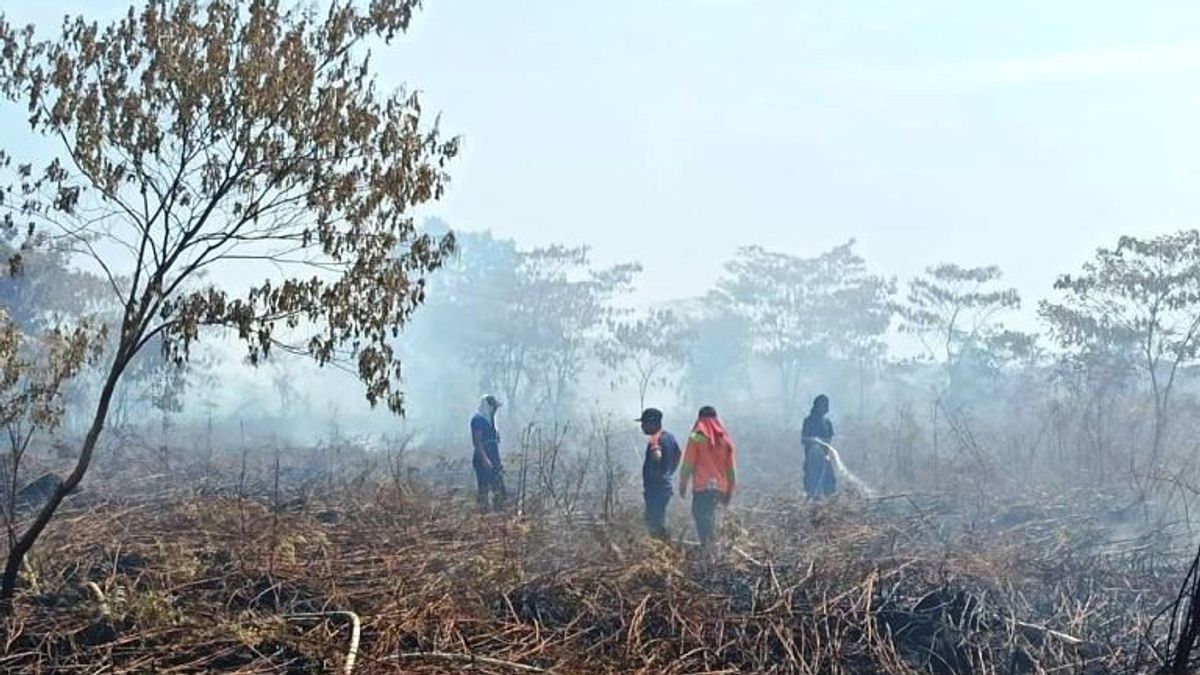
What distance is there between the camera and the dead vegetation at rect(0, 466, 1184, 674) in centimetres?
583

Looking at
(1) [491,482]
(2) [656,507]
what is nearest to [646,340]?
(1) [491,482]

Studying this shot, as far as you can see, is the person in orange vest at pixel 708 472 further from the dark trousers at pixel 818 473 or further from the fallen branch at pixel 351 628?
the dark trousers at pixel 818 473

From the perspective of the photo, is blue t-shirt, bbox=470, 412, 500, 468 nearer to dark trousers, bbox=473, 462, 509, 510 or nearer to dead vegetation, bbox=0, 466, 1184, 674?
dark trousers, bbox=473, 462, 509, 510

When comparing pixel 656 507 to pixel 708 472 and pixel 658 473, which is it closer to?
pixel 658 473

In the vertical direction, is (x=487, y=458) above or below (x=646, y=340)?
below

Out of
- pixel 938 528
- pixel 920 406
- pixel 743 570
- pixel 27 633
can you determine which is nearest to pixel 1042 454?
pixel 938 528

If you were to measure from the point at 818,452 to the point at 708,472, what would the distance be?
4.15 metres

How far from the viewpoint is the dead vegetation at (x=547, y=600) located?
19.1 feet

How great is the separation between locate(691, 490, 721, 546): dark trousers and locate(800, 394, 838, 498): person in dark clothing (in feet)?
12.4

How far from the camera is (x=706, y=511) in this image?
923 cm

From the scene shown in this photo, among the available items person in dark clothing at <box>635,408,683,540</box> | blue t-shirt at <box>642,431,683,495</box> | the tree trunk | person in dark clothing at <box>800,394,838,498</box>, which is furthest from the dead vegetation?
person in dark clothing at <box>800,394,838,498</box>

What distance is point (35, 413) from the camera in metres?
6.57

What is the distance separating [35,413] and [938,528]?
8.74 meters

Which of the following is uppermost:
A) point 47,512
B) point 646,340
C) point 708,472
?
point 646,340
